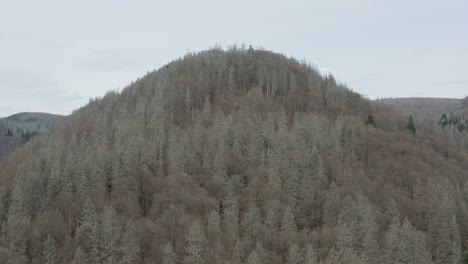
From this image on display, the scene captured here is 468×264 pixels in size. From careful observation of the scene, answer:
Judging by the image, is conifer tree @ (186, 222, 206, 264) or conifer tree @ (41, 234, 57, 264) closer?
conifer tree @ (186, 222, 206, 264)

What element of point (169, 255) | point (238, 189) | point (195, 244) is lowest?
point (169, 255)

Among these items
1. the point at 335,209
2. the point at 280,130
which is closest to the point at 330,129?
the point at 280,130

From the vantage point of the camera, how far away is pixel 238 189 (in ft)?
387

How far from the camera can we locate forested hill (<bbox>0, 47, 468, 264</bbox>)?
9362cm

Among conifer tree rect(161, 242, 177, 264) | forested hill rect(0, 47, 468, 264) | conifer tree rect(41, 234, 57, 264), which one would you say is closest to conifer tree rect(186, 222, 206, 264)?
forested hill rect(0, 47, 468, 264)

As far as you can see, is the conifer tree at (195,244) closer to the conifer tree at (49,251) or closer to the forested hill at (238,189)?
the forested hill at (238,189)

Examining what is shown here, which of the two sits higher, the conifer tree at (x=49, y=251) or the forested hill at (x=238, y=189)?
the forested hill at (x=238, y=189)

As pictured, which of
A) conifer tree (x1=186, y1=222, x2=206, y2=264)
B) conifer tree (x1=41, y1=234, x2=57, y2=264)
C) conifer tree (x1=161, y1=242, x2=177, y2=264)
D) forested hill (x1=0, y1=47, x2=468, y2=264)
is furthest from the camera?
forested hill (x1=0, y1=47, x2=468, y2=264)

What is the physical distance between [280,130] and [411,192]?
136ft

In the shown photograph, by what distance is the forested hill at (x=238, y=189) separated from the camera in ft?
307

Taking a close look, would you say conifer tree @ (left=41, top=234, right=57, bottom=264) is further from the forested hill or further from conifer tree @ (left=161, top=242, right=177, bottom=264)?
conifer tree @ (left=161, top=242, right=177, bottom=264)

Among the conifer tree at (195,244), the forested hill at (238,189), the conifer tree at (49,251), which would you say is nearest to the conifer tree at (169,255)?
the forested hill at (238,189)

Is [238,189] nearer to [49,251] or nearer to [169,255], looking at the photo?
[169,255]

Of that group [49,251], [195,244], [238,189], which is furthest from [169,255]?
[238,189]
